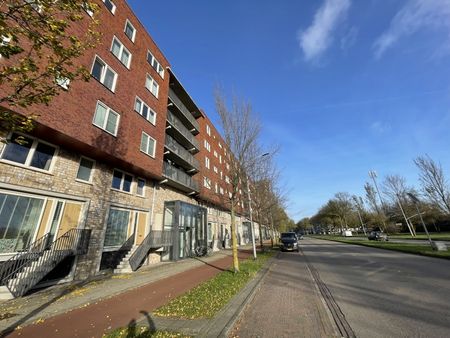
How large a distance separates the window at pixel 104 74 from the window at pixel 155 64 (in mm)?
6100

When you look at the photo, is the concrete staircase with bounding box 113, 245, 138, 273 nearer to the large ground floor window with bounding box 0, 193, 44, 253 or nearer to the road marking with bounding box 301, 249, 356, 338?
the large ground floor window with bounding box 0, 193, 44, 253

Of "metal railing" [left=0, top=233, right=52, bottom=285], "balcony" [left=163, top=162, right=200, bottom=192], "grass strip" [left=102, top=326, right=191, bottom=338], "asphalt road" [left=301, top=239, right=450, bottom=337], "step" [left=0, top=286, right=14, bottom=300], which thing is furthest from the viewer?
"balcony" [left=163, top=162, right=200, bottom=192]

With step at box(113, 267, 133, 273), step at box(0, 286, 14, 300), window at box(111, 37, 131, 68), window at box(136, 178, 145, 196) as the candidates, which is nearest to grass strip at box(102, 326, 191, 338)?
step at box(0, 286, 14, 300)

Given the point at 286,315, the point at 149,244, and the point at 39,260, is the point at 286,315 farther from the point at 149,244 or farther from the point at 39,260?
the point at 149,244

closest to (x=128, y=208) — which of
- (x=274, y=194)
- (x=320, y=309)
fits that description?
(x=320, y=309)

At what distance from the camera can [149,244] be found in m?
16.0

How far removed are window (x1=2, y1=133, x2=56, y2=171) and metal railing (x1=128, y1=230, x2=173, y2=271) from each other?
7.26 m

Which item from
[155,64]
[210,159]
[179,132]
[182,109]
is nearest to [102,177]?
[179,132]

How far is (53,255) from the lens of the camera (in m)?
9.65

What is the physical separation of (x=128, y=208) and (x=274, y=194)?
16.8 m

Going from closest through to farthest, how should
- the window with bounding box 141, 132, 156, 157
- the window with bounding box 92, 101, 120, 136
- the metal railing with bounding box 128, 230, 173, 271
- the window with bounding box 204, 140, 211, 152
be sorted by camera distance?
the window with bounding box 92, 101, 120, 136
the metal railing with bounding box 128, 230, 173, 271
the window with bounding box 141, 132, 156, 157
the window with bounding box 204, 140, 211, 152

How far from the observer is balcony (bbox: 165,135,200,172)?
Answer: 2159 cm

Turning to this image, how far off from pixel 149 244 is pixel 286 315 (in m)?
12.5

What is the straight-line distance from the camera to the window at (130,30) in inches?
679
